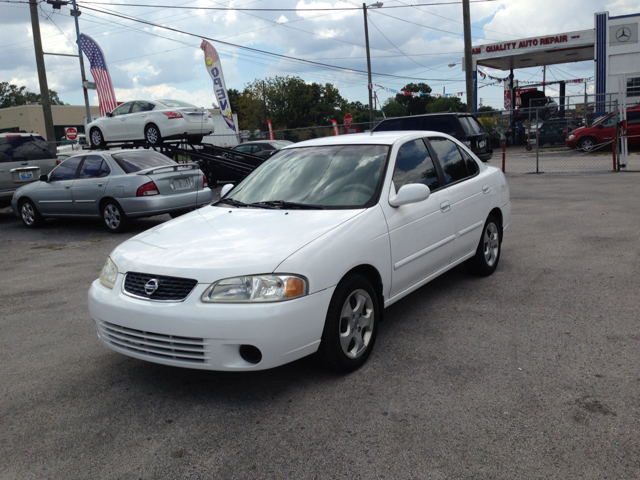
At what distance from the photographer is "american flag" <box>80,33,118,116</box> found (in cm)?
2541

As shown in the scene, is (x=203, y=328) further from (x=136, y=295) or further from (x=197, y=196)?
(x=197, y=196)

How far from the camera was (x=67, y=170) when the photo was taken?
10.8 meters

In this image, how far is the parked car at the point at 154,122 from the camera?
14.7m

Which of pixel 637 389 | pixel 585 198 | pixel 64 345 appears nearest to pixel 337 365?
pixel 637 389

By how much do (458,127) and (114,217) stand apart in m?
8.40

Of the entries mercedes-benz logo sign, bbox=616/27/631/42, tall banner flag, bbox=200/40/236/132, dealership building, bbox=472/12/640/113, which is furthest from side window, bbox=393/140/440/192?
mercedes-benz logo sign, bbox=616/27/631/42

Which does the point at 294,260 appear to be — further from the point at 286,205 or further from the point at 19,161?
the point at 19,161

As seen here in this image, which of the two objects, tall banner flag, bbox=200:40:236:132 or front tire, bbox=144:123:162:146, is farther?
tall banner flag, bbox=200:40:236:132

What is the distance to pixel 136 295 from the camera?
354 centimetres

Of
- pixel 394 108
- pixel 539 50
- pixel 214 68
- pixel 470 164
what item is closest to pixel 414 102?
pixel 394 108

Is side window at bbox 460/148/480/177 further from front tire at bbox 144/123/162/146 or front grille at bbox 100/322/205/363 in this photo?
front tire at bbox 144/123/162/146

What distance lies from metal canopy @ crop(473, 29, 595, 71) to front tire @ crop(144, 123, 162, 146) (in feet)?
70.2

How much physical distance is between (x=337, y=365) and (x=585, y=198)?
30.9 feet

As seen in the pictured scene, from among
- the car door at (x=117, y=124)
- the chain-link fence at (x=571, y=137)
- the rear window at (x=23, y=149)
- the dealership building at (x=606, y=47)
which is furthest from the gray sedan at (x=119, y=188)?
the dealership building at (x=606, y=47)
